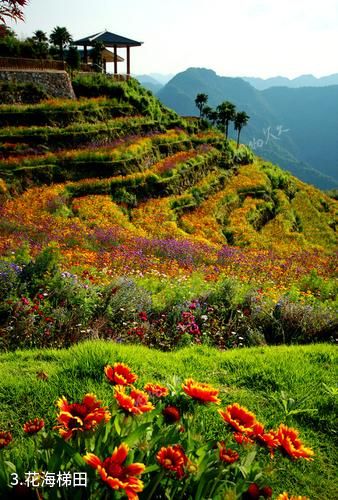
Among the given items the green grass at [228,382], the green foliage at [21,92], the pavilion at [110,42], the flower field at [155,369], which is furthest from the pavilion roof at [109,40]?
the green grass at [228,382]

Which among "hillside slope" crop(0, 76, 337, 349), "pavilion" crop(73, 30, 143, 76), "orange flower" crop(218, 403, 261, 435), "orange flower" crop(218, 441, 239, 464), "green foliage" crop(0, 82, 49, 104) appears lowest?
"hillside slope" crop(0, 76, 337, 349)

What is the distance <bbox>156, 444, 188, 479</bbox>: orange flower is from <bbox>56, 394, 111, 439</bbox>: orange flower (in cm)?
36

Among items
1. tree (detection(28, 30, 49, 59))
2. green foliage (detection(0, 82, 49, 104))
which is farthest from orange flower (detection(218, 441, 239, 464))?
tree (detection(28, 30, 49, 59))

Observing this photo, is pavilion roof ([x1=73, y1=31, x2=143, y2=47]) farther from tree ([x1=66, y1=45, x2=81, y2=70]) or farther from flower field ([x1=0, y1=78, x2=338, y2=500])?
flower field ([x1=0, y1=78, x2=338, y2=500])

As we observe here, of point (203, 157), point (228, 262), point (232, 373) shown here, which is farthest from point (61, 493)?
point (203, 157)

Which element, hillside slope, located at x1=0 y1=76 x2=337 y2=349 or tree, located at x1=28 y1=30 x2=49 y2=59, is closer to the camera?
hillside slope, located at x1=0 y1=76 x2=337 y2=349

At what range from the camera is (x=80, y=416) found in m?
2.16

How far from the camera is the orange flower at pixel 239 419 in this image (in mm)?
2264

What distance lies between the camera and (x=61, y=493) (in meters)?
2.11

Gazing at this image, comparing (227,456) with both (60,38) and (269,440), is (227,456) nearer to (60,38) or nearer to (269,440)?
(269,440)

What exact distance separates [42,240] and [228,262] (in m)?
6.36

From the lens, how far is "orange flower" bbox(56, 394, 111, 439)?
2.10 meters

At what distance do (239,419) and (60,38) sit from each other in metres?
43.9

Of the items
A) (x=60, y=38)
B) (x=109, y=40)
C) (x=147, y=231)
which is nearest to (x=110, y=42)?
(x=109, y=40)
